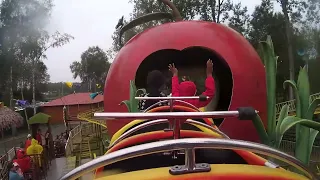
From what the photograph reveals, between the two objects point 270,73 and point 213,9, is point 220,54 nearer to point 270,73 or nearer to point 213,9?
point 270,73

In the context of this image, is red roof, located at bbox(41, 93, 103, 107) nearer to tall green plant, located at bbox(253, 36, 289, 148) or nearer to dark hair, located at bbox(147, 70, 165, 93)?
dark hair, located at bbox(147, 70, 165, 93)

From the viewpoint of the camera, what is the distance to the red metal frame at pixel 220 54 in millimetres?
4254

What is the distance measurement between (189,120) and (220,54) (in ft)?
8.57

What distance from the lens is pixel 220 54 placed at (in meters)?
4.30

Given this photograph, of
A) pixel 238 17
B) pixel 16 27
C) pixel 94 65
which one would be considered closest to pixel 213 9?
pixel 238 17

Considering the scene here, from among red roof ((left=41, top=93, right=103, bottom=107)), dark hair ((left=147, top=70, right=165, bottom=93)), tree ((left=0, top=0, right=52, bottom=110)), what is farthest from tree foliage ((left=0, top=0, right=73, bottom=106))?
dark hair ((left=147, top=70, right=165, bottom=93))

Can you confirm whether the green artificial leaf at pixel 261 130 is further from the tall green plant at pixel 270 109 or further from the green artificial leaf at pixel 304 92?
the green artificial leaf at pixel 304 92

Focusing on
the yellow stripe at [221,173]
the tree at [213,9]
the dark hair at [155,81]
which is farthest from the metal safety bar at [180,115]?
the tree at [213,9]

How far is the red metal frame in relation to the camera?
4.25m

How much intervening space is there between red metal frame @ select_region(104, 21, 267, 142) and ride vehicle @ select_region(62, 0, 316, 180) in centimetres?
1

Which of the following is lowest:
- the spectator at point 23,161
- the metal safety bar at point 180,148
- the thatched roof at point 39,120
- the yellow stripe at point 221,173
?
the spectator at point 23,161

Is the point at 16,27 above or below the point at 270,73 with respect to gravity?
above

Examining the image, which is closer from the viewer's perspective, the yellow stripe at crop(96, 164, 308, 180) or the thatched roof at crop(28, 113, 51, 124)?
the yellow stripe at crop(96, 164, 308, 180)

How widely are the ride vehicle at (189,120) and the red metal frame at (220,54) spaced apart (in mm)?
13
